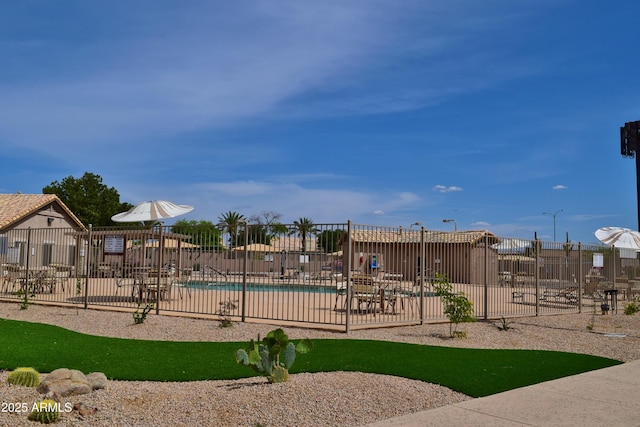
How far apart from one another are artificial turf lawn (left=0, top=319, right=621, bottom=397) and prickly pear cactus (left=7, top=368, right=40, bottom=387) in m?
1.10

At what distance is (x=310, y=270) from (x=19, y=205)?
29.9 metres

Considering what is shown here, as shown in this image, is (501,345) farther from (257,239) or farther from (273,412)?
(273,412)

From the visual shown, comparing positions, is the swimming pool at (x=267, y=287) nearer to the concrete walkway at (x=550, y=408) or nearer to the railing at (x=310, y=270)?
the railing at (x=310, y=270)

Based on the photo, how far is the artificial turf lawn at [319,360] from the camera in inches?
306

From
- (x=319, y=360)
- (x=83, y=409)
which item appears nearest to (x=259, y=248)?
(x=319, y=360)

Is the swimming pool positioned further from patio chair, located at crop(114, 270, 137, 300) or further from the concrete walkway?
the concrete walkway

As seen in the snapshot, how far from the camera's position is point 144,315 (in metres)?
12.8

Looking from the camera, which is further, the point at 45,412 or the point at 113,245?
the point at 113,245

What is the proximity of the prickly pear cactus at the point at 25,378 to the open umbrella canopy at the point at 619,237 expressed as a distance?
1884 cm

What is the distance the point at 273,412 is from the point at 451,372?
124 inches

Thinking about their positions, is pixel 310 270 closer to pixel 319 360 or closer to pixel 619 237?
pixel 319 360

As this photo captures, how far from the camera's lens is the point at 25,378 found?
6.54 m

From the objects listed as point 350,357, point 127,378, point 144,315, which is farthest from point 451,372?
point 144,315

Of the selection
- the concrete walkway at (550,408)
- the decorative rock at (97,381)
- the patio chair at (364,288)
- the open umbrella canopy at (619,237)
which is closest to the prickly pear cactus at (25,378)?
the decorative rock at (97,381)
